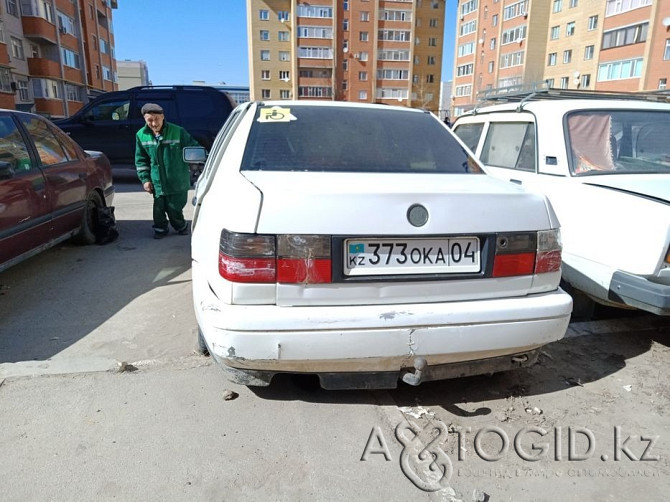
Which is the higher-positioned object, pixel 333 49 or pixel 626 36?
pixel 333 49

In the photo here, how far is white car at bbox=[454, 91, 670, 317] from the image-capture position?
3.00 m

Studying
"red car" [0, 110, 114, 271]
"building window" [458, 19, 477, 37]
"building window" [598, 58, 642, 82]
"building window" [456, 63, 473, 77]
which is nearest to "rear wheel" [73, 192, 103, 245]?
"red car" [0, 110, 114, 271]

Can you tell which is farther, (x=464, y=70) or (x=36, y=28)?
(x=464, y=70)

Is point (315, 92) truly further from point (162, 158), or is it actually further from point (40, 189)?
point (40, 189)

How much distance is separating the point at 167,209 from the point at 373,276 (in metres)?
5.07

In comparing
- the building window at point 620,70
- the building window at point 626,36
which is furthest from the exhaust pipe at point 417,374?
the building window at point 626,36

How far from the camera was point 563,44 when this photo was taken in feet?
163

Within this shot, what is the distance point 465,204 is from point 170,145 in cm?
502

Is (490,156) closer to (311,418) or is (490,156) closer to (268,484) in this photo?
(311,418)

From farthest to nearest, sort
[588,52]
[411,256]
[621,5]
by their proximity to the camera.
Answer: [588,52] → [621,5] → [411,256]

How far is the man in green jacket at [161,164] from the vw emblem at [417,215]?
4908 mm

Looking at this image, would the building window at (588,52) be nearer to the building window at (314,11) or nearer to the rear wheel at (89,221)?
the building window at (314,11)

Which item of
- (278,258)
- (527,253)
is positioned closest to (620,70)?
(527,253)

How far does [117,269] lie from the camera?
5211mm
